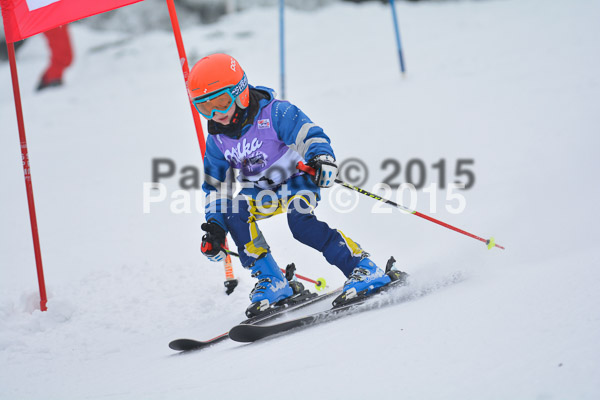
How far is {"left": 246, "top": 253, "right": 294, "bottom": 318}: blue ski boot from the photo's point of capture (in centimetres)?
359

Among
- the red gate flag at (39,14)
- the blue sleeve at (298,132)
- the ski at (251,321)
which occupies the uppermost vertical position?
the red gate flag at (39,14)

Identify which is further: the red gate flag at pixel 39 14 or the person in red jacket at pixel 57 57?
the person in red jacket at pixel 57 57

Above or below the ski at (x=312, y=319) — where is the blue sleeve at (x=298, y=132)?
above

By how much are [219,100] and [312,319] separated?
1382mm

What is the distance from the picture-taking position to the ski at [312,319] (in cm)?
292

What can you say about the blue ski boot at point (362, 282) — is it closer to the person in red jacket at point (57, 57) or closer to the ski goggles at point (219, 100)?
the ski goggles at point (219, 100)

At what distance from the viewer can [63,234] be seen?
6.25 m

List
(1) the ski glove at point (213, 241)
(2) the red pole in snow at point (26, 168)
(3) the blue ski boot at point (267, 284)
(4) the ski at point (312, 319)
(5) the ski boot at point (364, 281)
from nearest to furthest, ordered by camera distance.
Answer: (4) the ski at point (312, 319) < (5) the ski boot at point (364, 281) < (1) the ski glove at point (213, 241) < (3) the blue ski boot at point (267, 284) < (2) the red pole in snow at point (26, 168)

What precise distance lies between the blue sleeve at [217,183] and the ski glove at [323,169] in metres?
0.69

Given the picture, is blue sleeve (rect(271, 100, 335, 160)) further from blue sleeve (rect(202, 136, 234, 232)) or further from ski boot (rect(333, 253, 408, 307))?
ski boot (rect(333, 253, 408, 307))

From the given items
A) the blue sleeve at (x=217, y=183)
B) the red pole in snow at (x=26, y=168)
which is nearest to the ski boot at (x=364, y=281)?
the blue sleeve at (x=217, y=183)

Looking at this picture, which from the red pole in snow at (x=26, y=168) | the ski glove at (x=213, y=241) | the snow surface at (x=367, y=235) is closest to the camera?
the snow surface at (x=367, y=235)

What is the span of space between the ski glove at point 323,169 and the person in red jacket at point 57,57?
44.9 feet

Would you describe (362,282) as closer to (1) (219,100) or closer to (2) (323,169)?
(2) (323,169)
